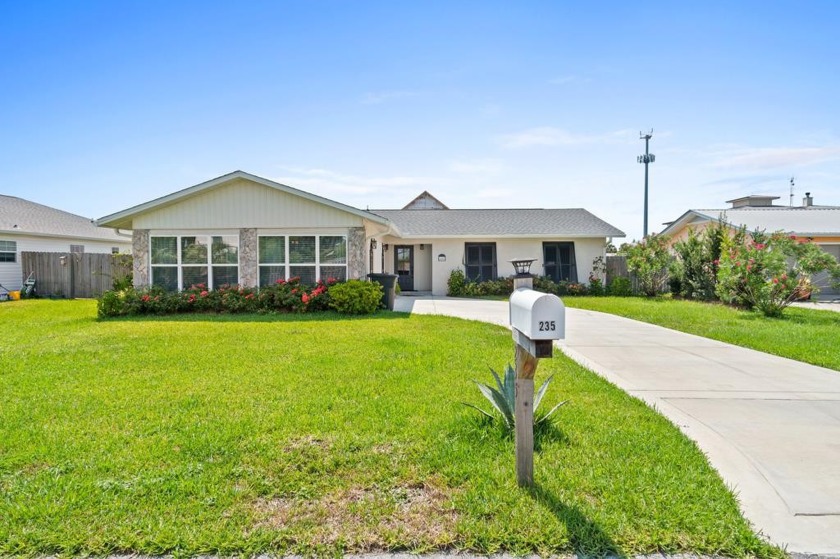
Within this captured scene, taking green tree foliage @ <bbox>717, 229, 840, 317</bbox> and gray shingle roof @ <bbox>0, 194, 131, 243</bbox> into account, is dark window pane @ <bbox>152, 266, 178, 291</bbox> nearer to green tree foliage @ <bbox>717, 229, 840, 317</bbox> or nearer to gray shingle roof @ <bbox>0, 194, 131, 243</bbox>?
gray shingle roof @ <bbox>0, 194, 131, 243</bbox>

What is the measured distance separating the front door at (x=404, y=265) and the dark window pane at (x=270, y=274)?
7386 mm

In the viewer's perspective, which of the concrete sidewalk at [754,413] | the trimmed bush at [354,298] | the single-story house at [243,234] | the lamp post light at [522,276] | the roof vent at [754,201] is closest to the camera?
the concrete sidewalk at [754,413]

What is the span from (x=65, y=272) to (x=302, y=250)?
12.1m

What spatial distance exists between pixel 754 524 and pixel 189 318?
11860mm

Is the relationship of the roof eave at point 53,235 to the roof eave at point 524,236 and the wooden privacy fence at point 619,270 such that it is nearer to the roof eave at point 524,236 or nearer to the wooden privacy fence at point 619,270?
the roof eave at point 524,236

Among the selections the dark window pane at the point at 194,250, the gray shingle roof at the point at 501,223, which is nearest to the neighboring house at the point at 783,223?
A: the gray shingle roof at the point at 501,223

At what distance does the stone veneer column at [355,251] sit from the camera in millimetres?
12711

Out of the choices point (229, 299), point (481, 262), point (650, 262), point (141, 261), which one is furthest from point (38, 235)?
point (650, 262)

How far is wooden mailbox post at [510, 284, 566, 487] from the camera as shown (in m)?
2.33

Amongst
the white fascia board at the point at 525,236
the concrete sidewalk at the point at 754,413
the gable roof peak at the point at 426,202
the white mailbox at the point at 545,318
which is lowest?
the concrete sidewalk at the point at 754,413

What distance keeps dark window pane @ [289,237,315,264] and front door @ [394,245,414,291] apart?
705 cm

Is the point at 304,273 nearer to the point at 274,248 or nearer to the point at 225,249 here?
the point at 274,248

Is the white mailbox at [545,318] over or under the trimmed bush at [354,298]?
over

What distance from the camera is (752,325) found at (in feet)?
32.2
